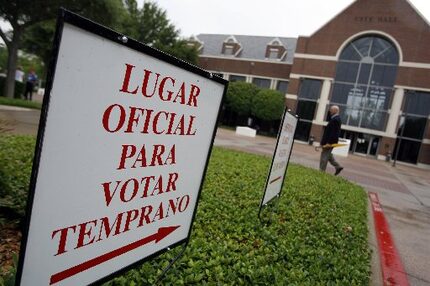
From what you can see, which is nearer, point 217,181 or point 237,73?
point 217,181

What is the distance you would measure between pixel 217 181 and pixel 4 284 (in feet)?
15.6

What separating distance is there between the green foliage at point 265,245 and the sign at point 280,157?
476 millimetres

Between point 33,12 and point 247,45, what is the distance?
30.1 m

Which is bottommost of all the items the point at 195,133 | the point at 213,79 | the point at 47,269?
the point at 47,269

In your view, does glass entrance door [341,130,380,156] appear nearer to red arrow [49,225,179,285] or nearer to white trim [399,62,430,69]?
white trim [399,62,430,69]

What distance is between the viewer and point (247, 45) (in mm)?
43406

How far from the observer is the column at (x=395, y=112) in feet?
102

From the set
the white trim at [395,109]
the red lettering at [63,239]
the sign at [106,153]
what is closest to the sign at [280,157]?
the sign at [106,153]

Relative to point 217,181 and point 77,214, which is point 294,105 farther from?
point 77,214

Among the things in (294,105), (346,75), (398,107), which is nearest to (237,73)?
(294,105)

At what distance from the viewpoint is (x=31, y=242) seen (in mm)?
1310

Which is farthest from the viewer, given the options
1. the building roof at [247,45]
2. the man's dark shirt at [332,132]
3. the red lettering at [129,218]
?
the building roof at [247,45]

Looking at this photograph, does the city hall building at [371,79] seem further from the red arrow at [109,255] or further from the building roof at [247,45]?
the red arrow at [109,255]

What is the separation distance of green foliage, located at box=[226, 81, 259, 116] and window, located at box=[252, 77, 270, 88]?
2543mm
